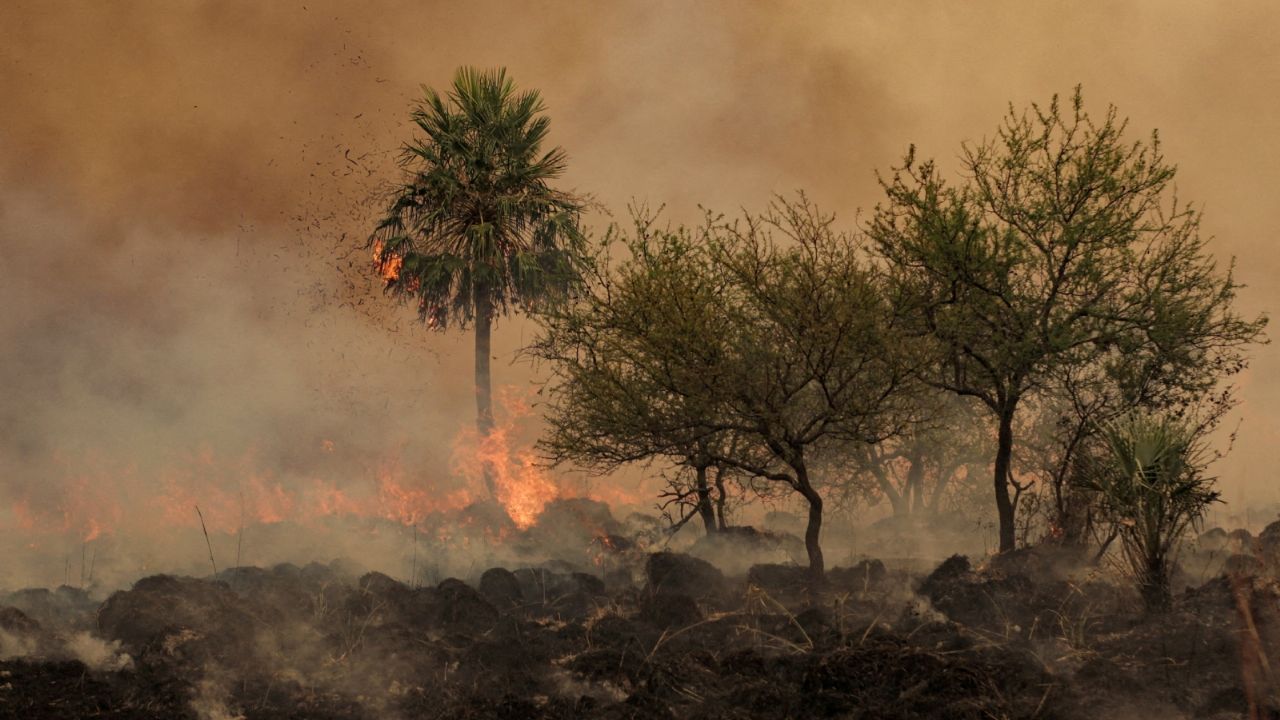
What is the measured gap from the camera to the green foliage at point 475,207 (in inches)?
1228

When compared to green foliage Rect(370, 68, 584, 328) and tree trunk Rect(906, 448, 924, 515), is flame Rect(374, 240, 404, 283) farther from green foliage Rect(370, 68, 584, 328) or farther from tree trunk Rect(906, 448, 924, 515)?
tree trunk Rect(906, 448, 924, 515)

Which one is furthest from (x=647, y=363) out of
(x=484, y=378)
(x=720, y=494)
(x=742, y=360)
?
(x=484, y=378)

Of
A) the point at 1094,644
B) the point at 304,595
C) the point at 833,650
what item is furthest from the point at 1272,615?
the point at 304,595

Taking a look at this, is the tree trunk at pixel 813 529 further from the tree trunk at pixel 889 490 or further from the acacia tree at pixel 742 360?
the tree trunk at pixel 889 490

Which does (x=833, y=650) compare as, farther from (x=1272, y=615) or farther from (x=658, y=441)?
(x=658, y=441)

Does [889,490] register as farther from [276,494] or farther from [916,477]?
[276,494]

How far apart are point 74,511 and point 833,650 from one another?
2094cm

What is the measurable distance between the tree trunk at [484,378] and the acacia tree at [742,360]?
12.9m

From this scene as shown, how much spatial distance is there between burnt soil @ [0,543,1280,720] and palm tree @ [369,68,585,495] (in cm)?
1640

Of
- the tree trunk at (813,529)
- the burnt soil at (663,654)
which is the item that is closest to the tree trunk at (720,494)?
the tree trunk at (813,529)

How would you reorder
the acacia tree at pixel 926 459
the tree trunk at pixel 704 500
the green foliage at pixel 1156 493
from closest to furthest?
the green foliage at pixel 1156 493 < the tree trunk at pixel 704 500 < the acacia tree at pixel 926 459

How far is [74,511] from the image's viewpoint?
966 inches

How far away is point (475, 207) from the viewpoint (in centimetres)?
3150

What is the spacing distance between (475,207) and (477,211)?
0.15 metres
